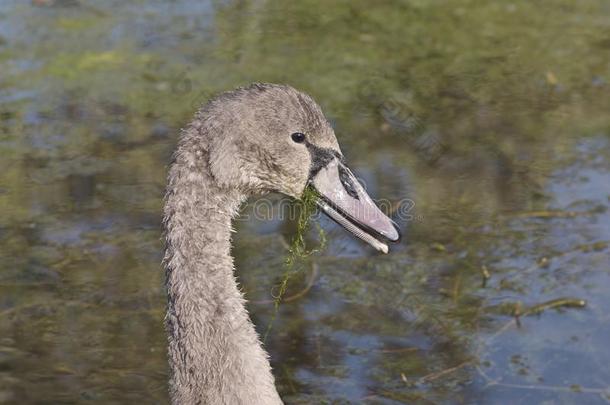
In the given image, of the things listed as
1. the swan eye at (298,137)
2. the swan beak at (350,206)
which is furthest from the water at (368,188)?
the swan eye at (298,137)

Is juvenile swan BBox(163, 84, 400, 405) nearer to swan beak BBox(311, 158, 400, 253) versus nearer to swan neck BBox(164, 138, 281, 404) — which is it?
Answer: swan neck BBox(164, 138, 281, 404)

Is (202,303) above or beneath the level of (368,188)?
above

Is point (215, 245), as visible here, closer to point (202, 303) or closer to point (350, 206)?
point (202, 303)

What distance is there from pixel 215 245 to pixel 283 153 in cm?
46

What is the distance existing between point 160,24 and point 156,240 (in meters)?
3.22

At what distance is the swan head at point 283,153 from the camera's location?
4.43 metres

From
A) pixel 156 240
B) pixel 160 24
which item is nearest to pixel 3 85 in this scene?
pixel 160 24

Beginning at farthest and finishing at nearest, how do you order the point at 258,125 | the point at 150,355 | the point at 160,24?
the point at 160,24, the point at 150,355, the point at 258,125

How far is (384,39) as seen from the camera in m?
9.53

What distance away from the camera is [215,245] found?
4.44 metres

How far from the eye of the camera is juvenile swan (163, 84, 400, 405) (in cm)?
438

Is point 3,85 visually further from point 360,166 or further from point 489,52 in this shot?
point 489,52

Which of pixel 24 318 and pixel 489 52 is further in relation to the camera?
pixel 489 52

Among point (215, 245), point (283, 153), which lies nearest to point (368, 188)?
point (283, 153)
